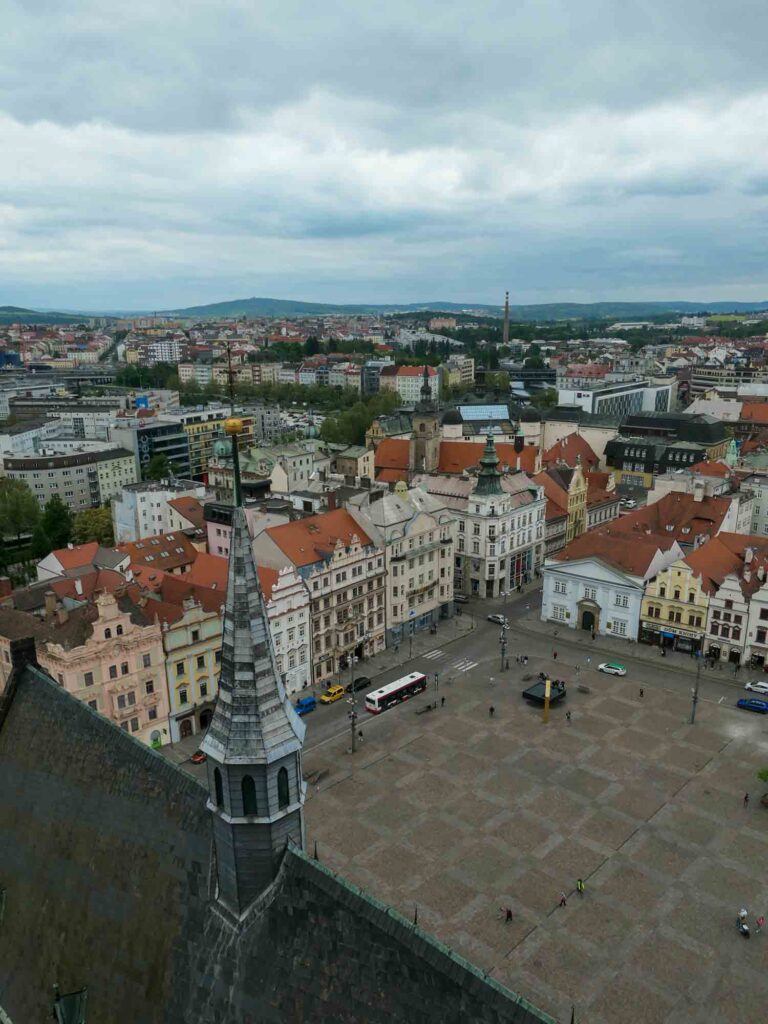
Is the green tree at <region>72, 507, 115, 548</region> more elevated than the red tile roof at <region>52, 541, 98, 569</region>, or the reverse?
the red tile roof at <region>52, 541, 98, 569</region>

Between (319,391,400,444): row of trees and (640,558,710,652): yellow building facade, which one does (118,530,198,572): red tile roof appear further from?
(319,391,400,444): row of trees

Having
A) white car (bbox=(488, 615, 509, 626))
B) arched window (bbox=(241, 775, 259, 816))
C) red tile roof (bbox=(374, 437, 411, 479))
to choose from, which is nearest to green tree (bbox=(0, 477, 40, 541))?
red tile roof (bbox=(374, 437, 411, 479))

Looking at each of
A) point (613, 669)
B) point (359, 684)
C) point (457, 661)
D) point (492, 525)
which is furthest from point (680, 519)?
point (359, 684)

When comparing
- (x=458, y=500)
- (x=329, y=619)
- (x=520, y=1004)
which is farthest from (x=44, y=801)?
(x=458, y=500)

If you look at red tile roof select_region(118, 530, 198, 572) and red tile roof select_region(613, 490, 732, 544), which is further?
red tile roof select_region(613, 490, 732, 544)

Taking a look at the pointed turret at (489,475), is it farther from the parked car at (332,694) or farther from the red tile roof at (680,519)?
the parked car at (332,694)

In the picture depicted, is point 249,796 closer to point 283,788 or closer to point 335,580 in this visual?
point 283,788

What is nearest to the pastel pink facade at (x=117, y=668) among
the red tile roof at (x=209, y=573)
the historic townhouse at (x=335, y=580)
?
the red tile roof at (x=209, y=573)
